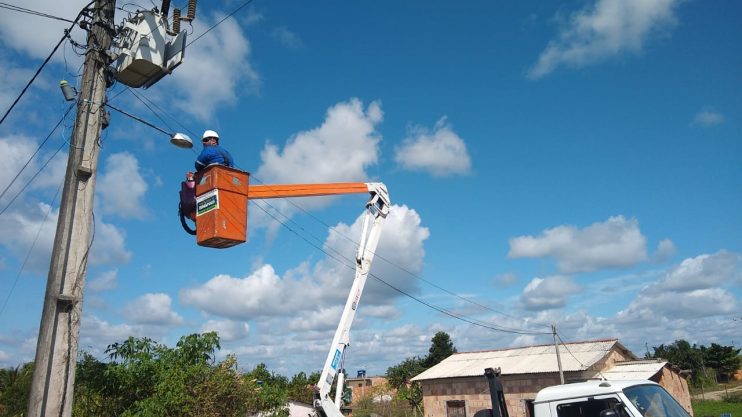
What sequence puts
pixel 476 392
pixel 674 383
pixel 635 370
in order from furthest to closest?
1. pixel 476 392
2. pixel 674 383
3. pixel 635 370

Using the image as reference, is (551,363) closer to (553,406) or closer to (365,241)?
(365,241)

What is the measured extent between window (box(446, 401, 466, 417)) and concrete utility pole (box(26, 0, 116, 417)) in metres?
29.1

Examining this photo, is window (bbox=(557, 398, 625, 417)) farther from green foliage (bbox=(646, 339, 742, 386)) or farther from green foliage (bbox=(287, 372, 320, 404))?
green foliage (bbox=(646, 339, 742, 386))

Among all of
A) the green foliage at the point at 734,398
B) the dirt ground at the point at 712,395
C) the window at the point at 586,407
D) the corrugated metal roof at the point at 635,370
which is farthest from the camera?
the dirt ground at the point at 712,395

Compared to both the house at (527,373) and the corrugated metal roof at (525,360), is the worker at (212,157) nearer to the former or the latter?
the house at (527,373)

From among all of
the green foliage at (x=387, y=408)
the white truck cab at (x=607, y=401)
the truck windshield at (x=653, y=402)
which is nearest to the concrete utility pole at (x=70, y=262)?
the white truck cab at (x=607, y=401)

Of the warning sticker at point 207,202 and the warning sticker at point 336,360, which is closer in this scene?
the warning sticker at point 207,202

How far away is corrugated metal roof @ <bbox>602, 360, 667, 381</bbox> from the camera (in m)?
26.8

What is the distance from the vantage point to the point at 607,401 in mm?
6750

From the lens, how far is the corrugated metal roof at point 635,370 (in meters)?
26.8

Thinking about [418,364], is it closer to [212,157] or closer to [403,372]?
[403,372]

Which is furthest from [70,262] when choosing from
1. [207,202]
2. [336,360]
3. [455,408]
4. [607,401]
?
[455,408]

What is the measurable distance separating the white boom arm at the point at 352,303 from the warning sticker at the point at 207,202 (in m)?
3.72

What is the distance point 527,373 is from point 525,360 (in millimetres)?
2987
